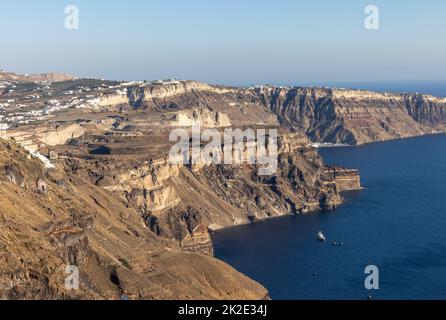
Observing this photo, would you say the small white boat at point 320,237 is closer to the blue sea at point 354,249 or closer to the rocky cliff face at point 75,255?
the blue sea at point 354,249

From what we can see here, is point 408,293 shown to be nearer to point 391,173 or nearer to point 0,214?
point 0,214

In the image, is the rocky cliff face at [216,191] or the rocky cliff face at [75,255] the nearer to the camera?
the rocky cliff face at [75,255]

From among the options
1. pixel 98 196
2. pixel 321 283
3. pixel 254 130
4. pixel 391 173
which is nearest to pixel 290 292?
pixel 321 283

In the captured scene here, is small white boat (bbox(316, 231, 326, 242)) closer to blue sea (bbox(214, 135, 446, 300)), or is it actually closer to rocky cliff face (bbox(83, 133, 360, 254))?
blue sea (bbox(214, 135, 446, 300))

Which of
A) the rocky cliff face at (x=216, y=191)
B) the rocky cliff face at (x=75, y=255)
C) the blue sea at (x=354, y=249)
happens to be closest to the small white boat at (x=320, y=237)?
the blue sea at (x=354, y=249)

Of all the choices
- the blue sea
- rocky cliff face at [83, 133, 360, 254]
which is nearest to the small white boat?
the blue sea

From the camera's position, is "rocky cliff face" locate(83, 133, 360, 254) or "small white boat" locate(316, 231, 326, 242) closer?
"small white boat" locate(316, 231, 326, 242)

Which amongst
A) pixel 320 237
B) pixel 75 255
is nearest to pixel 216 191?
pixel 320 237

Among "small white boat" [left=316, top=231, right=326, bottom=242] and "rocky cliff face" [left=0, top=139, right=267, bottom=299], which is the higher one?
"rocky cliff face" [left=0, top=139, right=267, bottom=299]
